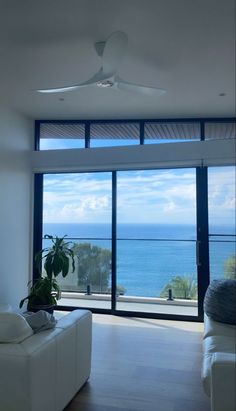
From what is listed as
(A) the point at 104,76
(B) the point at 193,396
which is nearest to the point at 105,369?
(B) the point at 193,396

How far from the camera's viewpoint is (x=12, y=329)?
226 centimetres

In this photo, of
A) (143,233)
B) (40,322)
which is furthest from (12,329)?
(143,233)

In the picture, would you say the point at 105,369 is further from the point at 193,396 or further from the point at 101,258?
the point at 101,258

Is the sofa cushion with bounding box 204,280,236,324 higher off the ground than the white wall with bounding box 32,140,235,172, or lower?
lower

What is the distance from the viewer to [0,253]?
192 inches

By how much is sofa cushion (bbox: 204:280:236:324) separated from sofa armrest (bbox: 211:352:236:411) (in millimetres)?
1274

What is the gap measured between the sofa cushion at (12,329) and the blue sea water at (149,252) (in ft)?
10.9

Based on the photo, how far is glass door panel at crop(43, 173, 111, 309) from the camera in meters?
5.66

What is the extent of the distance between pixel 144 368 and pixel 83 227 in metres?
2.72

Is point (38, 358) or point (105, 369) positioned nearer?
point (38, 358)

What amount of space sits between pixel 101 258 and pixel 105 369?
7.77 ft

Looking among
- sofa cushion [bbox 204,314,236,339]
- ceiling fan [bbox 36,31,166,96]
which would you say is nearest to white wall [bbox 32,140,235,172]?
ceiling fan [bbox 36,31,166,96]

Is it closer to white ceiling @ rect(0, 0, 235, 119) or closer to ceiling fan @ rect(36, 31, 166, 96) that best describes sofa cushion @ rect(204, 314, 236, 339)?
ceiling fan @ rect(36, 31, 166, 96)

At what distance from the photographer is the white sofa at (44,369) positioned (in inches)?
82.3
